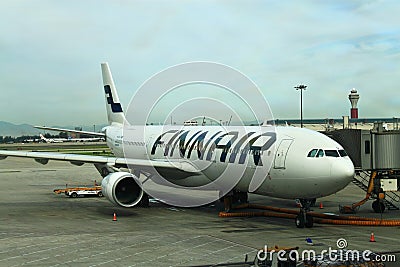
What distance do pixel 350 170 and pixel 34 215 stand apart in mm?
14355

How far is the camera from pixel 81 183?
143 ft

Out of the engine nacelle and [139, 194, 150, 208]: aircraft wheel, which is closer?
the engine nacelle

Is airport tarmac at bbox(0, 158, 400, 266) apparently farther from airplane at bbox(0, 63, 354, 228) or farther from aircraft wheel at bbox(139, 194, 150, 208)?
airplane at bbox(0, 63, 354, 228)

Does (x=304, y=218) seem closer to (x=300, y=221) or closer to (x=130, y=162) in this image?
(x=300, y=221)

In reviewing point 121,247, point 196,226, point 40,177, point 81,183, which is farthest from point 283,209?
Answer: point 40,177

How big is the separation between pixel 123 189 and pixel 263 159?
794 centimetres

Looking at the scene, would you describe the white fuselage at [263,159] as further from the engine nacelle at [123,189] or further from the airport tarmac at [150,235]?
the engine nacelle at [123,189]

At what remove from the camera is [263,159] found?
70.8 ft

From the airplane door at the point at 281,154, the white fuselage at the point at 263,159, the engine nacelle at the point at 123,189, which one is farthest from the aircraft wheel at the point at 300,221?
the engine nacelle at the point at 123,189

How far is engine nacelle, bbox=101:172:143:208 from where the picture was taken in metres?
25.4

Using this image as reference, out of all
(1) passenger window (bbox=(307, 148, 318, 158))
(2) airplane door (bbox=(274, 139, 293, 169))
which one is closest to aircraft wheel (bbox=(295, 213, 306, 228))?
(2) airplane door (bbox=(274, 139, 293, 169))

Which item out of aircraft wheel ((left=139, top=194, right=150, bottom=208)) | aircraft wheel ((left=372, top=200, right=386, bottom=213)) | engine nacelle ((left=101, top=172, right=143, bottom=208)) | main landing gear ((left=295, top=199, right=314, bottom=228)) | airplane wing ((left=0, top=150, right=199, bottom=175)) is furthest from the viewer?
aircraft wheel ((left=139, top=194, right=150, bottom=208))

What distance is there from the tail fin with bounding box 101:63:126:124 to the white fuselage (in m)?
10.5

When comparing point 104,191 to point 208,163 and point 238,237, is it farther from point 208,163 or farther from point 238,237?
point 238,237
